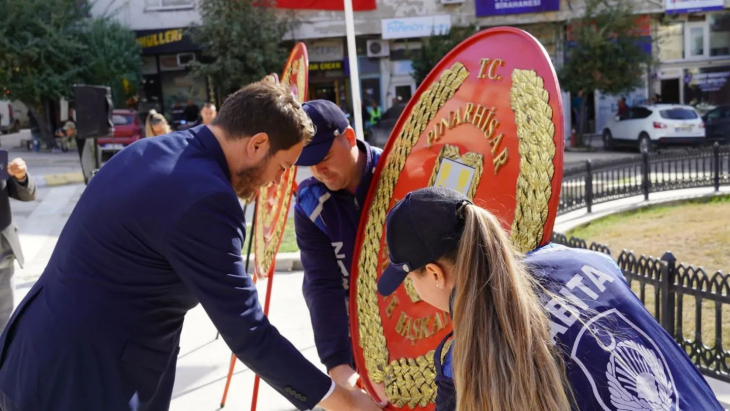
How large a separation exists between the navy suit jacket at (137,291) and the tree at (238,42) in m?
23.4

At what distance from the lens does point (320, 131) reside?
118 inches

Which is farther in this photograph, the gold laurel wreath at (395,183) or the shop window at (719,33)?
the shop window at (719,33)

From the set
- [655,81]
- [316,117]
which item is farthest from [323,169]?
[655,81]

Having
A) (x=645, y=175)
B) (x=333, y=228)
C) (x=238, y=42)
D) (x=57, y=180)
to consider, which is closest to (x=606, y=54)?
(x=238, y=42)

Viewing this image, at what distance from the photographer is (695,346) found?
512cm

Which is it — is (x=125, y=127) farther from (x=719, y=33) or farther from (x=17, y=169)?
(x=719, y=33)

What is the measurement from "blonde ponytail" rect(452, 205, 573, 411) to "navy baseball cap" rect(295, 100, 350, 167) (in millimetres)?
1451

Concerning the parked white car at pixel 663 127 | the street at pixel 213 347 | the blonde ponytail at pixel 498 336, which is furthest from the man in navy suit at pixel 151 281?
the parked white car at pixel 663 127

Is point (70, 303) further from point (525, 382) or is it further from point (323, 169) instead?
point (525, 382)

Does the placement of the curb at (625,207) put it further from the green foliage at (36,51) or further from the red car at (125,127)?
the green foliage at (36,51)

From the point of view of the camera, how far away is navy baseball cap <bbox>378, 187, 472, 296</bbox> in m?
1.62

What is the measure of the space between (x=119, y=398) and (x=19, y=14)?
86.1 feet

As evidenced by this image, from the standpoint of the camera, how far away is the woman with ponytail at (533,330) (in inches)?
59.6

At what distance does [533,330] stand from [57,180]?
18.3 meters
